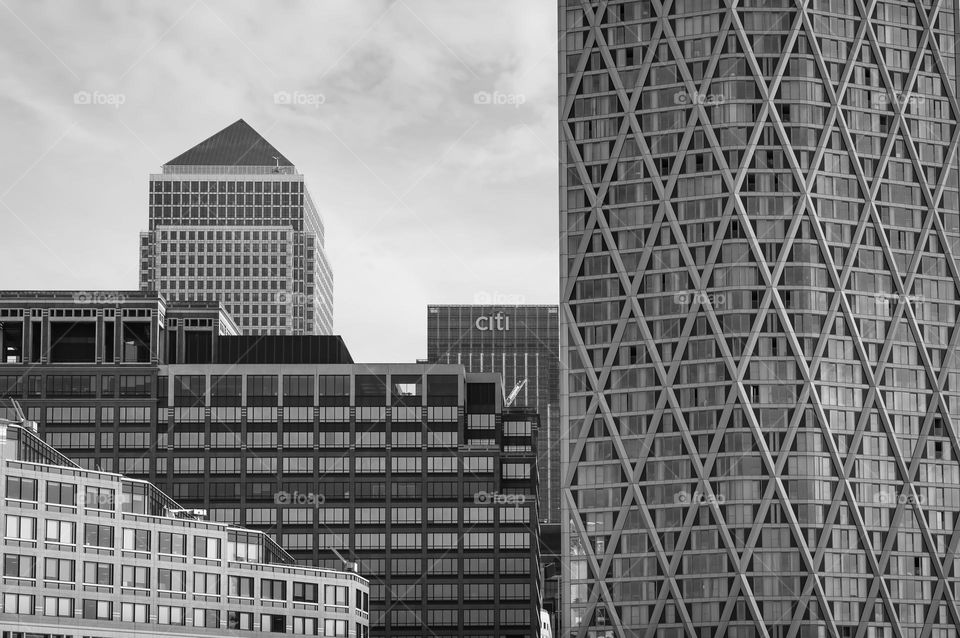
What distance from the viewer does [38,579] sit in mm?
141875

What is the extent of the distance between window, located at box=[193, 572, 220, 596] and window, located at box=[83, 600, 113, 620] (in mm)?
11606

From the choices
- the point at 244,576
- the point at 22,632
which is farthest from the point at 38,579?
the point at 244,576

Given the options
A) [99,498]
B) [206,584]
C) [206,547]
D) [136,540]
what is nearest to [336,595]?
[206,584]

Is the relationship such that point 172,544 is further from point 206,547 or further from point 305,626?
point 305,626

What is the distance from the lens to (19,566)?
461 feet

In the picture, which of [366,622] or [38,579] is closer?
[38,579]

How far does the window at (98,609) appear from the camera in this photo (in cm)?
14600

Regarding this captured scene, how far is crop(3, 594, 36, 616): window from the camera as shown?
13925 centimetres

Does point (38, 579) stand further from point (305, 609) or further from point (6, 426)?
point (305, 609)

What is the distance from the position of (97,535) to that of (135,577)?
589 centimetres

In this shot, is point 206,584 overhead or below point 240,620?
overhead

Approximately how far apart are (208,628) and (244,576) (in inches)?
292

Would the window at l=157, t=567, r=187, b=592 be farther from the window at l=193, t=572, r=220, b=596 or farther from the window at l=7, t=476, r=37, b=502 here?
the window at l=7, t=476, r=37, b=502

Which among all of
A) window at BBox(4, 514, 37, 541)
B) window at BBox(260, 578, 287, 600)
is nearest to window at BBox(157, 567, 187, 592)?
window at BBox(260, 578, 287, 600)
